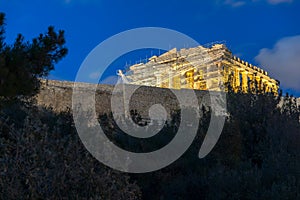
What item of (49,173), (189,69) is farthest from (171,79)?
(49,173)

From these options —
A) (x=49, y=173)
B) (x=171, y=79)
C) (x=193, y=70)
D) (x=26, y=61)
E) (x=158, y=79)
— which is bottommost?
(x=49, y=173)

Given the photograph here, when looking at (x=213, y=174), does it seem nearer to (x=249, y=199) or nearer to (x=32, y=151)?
(x=249, y=199)

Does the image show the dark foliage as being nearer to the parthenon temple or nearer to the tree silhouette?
the tree silhouette

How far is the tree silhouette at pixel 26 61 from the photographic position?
6.11 m

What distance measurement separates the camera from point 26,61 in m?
6.41

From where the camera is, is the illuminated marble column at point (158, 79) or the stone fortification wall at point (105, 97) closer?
the stone fortification wall at point (105, 97)

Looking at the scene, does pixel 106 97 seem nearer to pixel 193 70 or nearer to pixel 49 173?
pixel 193 70

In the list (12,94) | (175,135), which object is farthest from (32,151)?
(175,135)

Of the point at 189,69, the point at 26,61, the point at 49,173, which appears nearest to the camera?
the point at 49,173

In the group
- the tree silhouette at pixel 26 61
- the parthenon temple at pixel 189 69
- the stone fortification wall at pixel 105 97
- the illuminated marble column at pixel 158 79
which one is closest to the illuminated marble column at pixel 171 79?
the parthenon temple at pixel 189 69

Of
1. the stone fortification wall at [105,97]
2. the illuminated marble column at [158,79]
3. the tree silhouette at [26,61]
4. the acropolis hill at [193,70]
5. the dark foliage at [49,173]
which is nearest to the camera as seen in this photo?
the dark foliage at [49,173]

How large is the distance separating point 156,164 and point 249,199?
2.15 meters

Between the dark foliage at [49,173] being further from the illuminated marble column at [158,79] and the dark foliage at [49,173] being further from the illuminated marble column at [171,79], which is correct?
the illuminated marble column at [158,79]

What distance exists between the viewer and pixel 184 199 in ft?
18.5
